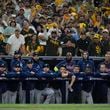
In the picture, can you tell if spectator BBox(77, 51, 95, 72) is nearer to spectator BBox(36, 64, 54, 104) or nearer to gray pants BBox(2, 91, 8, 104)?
spectator BBox(36, 64, 54, 104)

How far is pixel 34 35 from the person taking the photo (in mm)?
16703

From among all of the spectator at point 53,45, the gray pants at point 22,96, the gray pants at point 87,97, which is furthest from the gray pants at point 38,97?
the spectator at point 53,45

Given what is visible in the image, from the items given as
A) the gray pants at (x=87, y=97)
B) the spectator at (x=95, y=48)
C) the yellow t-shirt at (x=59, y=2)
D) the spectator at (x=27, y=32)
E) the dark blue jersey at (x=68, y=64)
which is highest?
the yellow t-shirt at (x=59, y=2)

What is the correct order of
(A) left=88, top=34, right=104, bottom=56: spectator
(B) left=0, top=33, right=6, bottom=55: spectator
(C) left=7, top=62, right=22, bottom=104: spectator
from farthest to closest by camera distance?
(A) left=88, top=34, right=104, bottom=56: spectator
(B) left=0, top=33, right=6, bottom=55: spectator
(C) left=7, top=62, right=22, bottom=104: spectator

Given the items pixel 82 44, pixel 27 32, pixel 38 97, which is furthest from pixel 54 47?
pixel 38 97

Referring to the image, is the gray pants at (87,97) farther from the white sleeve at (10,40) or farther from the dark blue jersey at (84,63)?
the white sleeve at (10,40)

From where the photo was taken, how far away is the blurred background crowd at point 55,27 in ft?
54.8

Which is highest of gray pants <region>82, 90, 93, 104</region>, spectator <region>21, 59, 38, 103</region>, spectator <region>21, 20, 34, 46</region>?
spectator <region>21, 20, 34, 46</region>

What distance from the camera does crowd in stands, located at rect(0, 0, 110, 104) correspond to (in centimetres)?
1484

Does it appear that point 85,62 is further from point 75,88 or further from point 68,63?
point 75,88

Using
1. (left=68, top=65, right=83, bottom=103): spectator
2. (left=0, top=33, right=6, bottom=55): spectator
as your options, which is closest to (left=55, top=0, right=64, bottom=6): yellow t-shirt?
(left=0, top=33, right=6, bottom=55): spectator

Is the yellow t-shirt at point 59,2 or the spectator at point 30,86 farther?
the yellow t-shirt at point 59,2

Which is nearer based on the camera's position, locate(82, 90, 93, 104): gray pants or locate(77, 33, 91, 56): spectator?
locate(82, 90, 93, 104): gray pants

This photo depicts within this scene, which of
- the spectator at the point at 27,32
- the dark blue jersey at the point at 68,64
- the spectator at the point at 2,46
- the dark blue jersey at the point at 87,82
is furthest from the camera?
the spectator at the point at 27,32
